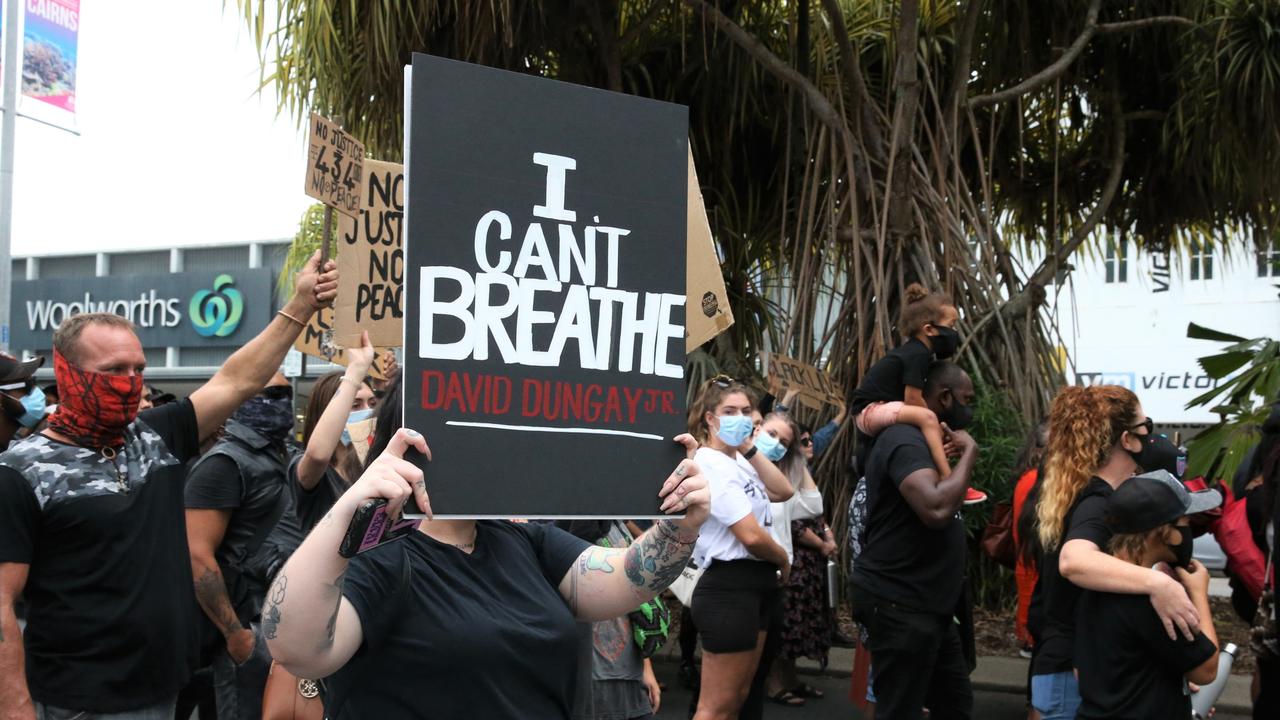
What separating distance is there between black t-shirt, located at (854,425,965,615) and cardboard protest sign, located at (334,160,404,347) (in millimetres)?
1979

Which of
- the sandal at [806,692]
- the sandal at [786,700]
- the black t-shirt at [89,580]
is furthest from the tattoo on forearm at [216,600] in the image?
the sandal at [806,692]

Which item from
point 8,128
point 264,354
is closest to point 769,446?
point 264,354

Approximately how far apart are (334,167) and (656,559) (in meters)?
2.00

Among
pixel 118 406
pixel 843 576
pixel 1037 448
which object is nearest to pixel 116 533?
pixel 118 406

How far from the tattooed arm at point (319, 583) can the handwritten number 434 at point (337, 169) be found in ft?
6.57

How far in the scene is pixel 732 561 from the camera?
504 cm

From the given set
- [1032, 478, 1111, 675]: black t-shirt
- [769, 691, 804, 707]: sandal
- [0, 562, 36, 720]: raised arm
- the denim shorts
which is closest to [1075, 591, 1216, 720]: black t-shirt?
[1032, 478, 1111, 675]: black t-shirt

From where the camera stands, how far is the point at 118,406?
3.14 m

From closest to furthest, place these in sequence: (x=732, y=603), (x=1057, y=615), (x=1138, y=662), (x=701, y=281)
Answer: (x=1138, y=662) → (x=701, y=281) → (x=1057, y=615) → (x=732, y=603)

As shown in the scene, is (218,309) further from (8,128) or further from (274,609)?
(274,609)

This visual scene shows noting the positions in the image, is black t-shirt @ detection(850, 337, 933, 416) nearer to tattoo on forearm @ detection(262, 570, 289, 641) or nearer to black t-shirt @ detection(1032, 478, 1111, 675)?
black t-shirt @ detection(1032, 478, 1111, 675)

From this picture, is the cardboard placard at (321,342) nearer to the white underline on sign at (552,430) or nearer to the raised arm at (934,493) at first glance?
the raised arm at (934,493)

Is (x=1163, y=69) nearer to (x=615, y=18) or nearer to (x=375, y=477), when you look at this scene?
(x=615, y=18)

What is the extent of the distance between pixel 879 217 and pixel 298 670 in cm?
717
